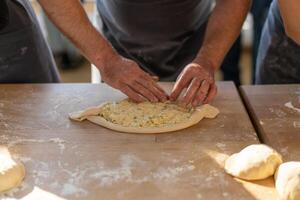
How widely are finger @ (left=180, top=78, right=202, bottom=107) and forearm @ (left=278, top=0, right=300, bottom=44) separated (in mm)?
249

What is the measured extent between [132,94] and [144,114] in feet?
0.26

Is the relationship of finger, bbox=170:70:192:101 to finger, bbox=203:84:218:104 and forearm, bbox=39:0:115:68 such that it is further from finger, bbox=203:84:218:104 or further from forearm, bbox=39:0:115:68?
forearm, bbox=39:0:115:68

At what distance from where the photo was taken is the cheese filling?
1039 mm

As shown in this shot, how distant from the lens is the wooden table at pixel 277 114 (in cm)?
95

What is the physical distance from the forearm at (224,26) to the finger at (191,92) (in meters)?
0.13

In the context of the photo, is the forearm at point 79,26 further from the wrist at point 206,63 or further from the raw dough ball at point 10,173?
the raw dough ball at point 10,173

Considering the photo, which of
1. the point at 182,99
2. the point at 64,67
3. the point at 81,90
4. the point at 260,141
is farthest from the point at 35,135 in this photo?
the point at 64,67

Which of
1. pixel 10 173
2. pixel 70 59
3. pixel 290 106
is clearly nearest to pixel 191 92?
pixel 290 106

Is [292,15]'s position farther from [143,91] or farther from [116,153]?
[116,153]

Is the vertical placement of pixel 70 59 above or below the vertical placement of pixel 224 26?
below

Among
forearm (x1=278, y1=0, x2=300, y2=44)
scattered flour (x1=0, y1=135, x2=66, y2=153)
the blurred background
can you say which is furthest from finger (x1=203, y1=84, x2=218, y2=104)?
the blurred background

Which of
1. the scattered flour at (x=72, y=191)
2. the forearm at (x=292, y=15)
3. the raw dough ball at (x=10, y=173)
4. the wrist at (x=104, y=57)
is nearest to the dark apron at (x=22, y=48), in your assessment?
the wrist at (x=104, y=57)

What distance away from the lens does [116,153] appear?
3.06 feet

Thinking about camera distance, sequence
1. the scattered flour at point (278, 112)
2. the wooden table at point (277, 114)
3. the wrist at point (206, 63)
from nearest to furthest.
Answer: the wooden table at point (277, 114)
the scattered flour at point (278, 112)
the wrist at point (206, 63)
